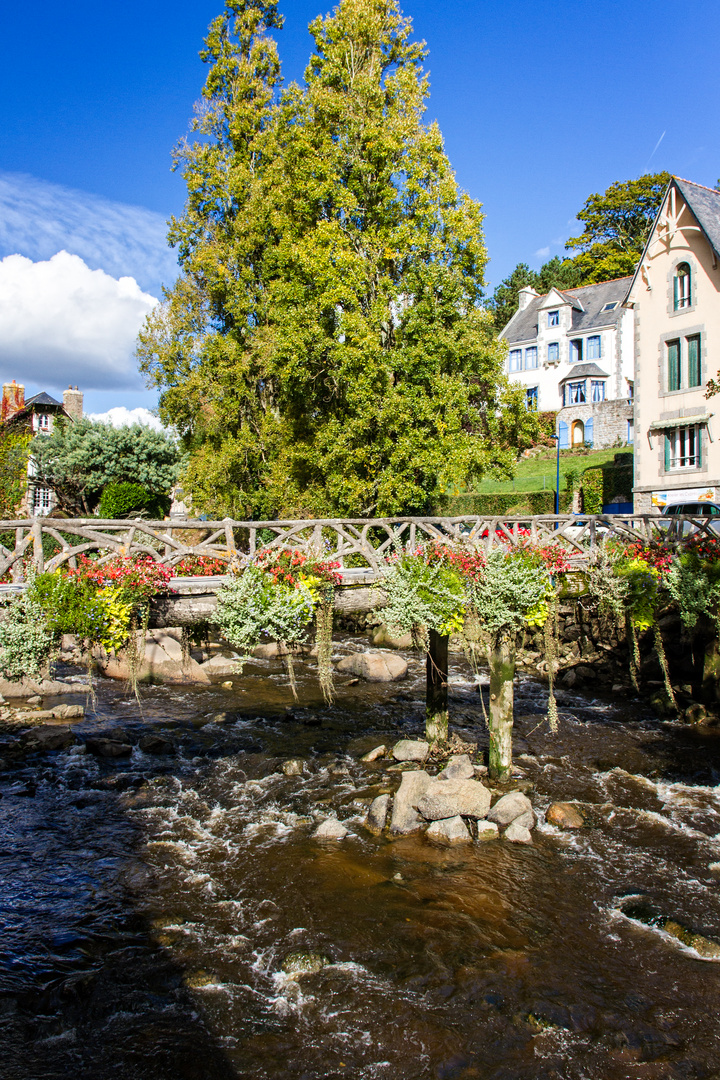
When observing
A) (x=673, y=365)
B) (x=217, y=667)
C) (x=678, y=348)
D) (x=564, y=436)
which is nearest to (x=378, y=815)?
(x=217, y=667)

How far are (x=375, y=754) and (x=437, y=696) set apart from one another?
59.4 inches

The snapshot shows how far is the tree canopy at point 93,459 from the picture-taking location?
34.8 m

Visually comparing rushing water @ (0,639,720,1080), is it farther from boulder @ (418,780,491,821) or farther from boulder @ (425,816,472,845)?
boulder @ (418,780,491,821)

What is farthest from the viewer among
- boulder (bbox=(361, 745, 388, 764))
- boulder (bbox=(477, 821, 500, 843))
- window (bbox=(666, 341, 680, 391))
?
window (bbox=(666, 341, 680, 391))

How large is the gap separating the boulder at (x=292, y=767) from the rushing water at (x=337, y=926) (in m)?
0.16

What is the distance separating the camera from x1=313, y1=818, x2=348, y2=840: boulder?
9.54 meters

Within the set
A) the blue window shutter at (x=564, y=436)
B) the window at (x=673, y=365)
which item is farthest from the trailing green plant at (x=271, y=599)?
the blue window shutter at (x=564, y=436)

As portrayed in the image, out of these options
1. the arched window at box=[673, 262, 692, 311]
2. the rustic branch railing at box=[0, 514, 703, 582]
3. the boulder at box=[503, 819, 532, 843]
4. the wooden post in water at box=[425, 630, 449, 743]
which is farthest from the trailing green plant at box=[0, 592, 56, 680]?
the arched window at box=[673, 262, 692, 311]

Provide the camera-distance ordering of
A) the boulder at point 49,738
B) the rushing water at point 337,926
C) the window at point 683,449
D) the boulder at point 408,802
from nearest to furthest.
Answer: the rushing water at point 337,926
the boulder at point 408,802
the boulder at point 49,738
the window at point 683,449

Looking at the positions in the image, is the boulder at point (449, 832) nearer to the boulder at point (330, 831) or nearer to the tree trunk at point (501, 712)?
the boulder at point (330, 831)

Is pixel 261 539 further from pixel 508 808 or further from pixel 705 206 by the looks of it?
pixel 705 206

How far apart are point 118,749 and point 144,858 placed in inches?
154

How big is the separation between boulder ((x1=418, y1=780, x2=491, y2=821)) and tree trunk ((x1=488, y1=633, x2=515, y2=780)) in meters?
1.03

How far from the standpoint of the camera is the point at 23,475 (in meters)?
35.1
